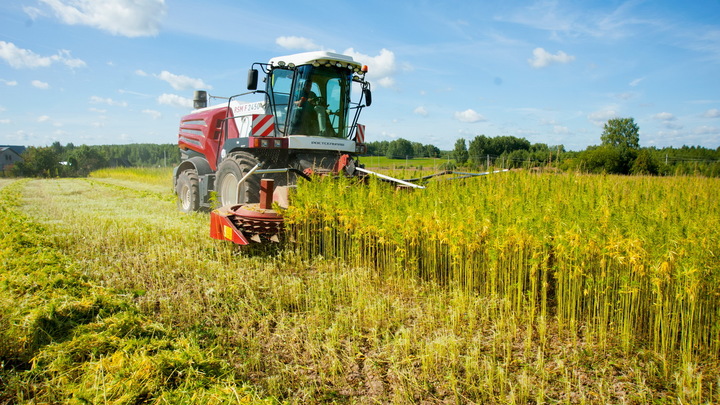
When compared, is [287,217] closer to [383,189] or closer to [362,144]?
[383,189]

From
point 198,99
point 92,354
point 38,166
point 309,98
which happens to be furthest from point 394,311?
point 38,166

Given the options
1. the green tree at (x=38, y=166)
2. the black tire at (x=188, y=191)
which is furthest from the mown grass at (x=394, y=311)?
the green tree at (x=38, y=166)

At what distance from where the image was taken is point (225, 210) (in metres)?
4.88

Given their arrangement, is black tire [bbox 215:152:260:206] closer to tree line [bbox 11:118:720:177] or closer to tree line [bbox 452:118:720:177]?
tree line [bbox 11:118:720:177]

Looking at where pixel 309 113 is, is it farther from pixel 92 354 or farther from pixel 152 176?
pixel 152 176

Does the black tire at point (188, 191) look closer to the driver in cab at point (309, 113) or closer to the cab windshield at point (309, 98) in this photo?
the cab windshield at point (309, 98)

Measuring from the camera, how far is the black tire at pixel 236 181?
19.4 feet

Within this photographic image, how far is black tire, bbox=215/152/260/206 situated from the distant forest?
94.0 inches

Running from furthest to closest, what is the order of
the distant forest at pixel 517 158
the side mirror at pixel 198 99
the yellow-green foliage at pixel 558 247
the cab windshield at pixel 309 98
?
the side mirror at pixel 198 99 → the distant forest at pixel 517 158 → the cab windshield at pixel 309 98 → the yellow-green foliage at pixel 558 247

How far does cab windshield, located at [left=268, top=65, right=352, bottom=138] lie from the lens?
6.58 meters

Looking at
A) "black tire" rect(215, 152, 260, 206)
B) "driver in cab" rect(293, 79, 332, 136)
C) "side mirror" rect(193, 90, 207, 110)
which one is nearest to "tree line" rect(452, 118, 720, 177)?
"driver in cab" rect(293, 79, 332, 136)

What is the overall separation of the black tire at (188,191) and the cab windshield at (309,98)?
2474 mm

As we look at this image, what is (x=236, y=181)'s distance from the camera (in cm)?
621

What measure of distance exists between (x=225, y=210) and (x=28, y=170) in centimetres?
4097
